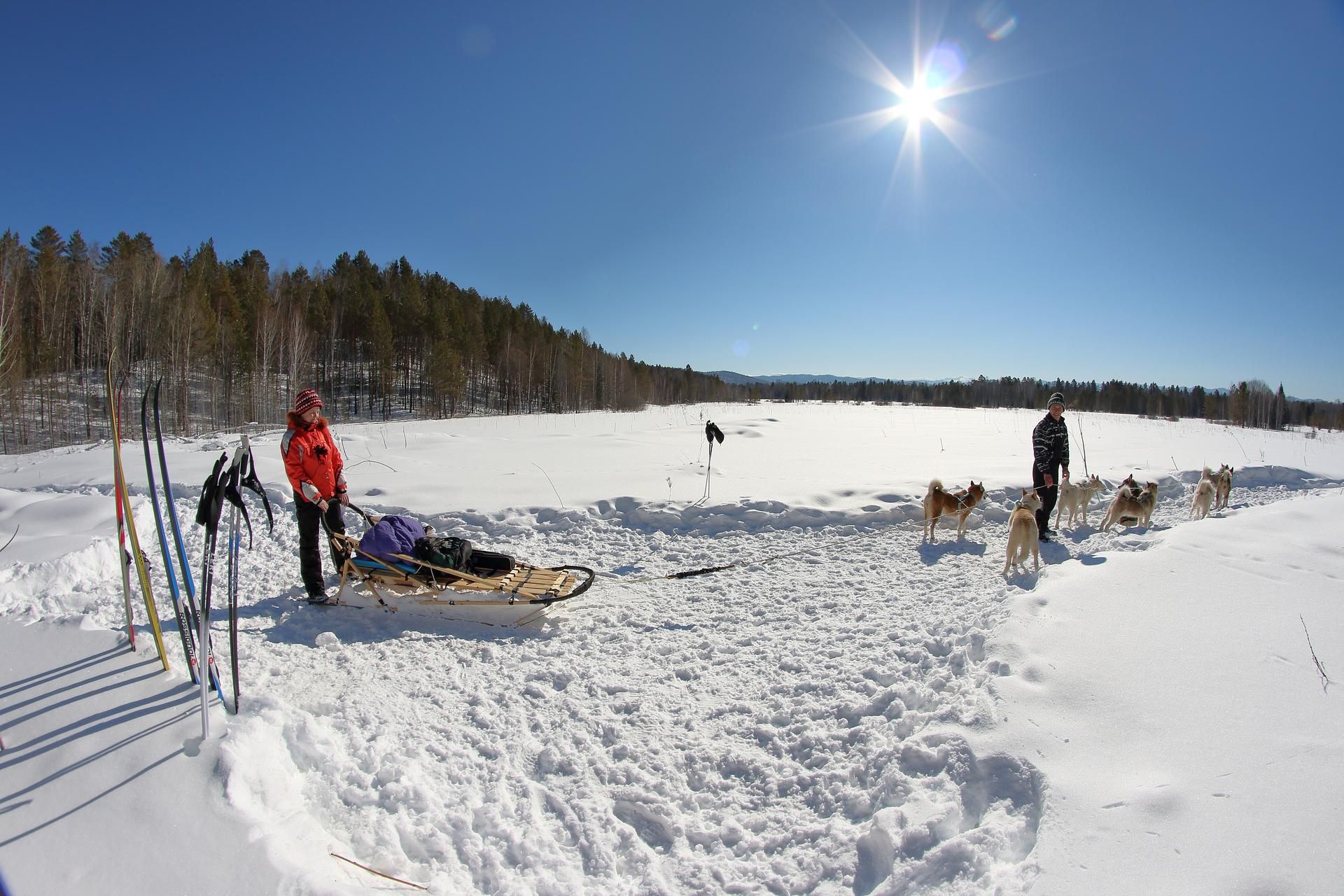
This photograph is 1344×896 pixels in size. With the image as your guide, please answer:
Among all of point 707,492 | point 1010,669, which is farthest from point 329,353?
point 1010,669

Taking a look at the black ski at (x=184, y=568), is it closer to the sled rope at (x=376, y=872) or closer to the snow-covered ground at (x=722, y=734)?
the snow-covered ground at (x=722, y=734)

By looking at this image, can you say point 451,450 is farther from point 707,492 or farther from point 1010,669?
point 1010,669

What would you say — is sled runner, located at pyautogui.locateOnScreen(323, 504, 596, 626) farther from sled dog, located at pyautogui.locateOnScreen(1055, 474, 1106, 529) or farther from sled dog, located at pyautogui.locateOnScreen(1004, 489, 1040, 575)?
sled dog, located at pyautogui.locateOnScreen(1055, 474, 1106, 529)

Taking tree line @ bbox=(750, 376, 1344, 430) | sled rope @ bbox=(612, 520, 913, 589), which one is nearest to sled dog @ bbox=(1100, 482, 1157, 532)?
sled rope @ bbox=(612, 520, 913, 589)

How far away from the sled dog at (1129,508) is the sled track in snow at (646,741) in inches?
139

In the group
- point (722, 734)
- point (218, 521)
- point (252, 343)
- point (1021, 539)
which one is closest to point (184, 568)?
point (218, 521)

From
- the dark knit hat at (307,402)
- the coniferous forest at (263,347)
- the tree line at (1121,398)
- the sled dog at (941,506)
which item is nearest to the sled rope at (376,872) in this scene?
the dark knit hat at (307,402)

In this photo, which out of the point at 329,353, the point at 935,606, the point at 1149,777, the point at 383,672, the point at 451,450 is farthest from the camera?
the point at 329,353

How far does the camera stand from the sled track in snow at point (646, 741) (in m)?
2.23

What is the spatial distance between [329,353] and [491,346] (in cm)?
1207

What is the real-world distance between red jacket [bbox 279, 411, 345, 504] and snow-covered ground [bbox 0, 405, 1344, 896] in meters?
1.05

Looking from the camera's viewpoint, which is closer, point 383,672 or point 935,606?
point 383,672

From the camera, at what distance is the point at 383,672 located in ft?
12.1

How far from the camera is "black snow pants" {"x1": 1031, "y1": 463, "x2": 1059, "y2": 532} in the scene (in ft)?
23.2
